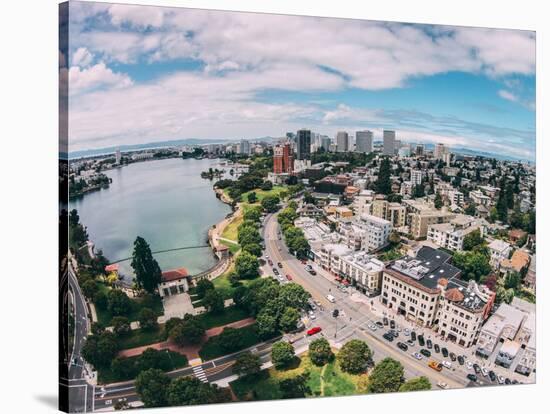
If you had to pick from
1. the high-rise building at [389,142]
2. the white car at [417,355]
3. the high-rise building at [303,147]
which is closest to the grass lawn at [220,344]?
the white car at [417,355]

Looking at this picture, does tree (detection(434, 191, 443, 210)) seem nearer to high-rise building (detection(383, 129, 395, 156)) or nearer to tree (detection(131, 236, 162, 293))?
high-rise building (detection(383, 129, 395, 156))

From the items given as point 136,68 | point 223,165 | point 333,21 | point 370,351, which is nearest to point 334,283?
point 370,351

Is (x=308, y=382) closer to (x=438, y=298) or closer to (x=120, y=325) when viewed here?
(x=438, y=298)

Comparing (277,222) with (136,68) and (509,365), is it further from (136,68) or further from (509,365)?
(509,365)

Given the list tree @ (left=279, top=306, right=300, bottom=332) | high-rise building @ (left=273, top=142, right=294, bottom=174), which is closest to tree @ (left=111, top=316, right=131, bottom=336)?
tree @ (left=279, top=306, right=300, bottom=332)

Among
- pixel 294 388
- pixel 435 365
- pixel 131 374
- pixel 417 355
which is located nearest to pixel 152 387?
pixel 131 374

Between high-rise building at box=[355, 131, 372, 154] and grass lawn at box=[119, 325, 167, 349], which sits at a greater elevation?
high-rise building at box=[355, 131, 372, 154]

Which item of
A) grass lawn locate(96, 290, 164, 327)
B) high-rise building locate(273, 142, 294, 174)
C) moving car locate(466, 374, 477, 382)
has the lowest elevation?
moving car locate(466, 374, 477, 382)
